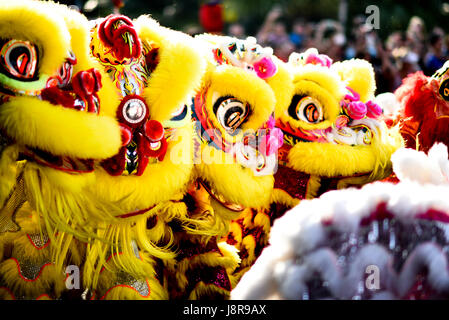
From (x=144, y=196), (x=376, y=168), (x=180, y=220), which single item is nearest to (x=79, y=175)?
(x=144, y=196)

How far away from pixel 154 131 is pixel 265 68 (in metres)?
0.48

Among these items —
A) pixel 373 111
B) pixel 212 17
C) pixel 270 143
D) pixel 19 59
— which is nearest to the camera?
pixel 19 59

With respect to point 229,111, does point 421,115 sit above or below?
above

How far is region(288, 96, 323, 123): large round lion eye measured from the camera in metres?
1.81

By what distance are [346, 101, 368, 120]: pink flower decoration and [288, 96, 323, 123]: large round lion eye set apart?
0.12 m

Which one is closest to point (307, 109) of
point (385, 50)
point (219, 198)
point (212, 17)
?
point (219, 198)

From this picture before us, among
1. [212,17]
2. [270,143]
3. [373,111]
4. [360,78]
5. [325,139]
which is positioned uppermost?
[212,17]

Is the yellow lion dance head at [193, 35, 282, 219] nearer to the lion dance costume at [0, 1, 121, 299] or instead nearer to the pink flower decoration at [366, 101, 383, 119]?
the lion dance costume at [0, 1, 121, 299]

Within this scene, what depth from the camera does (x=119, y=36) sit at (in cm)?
126

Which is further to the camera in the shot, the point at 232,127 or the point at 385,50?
the point at 385,50

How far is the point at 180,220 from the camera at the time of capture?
4.96 feet

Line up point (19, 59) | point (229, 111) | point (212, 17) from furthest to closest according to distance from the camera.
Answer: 1. point (212, 17)
2. point (229, 111)
3. point (19, 59)

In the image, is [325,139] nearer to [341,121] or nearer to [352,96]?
[341,121]

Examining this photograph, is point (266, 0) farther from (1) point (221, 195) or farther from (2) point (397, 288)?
(2) point (397, 288)
